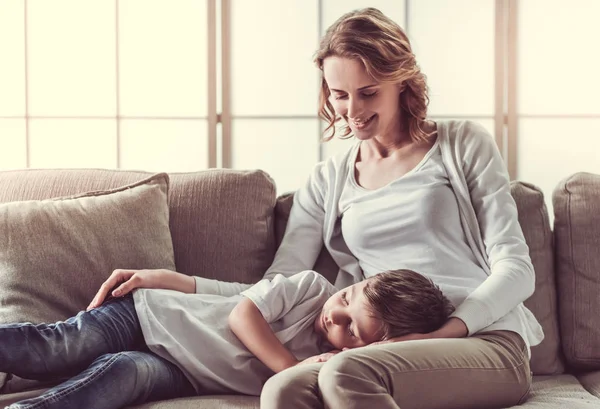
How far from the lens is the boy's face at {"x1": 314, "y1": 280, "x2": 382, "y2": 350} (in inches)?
65.8

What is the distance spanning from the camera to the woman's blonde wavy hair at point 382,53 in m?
1.91

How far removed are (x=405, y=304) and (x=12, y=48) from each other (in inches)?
101

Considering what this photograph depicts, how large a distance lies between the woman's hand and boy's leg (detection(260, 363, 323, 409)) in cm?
54

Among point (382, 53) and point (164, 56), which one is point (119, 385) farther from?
point (164, 56)

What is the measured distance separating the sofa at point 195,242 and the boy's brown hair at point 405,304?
1.00ft

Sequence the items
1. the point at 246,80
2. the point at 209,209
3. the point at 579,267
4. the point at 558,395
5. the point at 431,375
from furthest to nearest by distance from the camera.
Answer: the point at 246,80, the point at 209,209, the point at 579,267, the point at 558,395, the point at 431,375

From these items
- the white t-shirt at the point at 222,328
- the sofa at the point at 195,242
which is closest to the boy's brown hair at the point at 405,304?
the white t-shirt at the point at 222,328

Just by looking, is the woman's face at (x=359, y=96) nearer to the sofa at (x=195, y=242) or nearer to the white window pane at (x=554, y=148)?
the sofa at (x=195, y=242)

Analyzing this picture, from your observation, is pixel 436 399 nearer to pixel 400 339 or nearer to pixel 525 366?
pixel 400 339

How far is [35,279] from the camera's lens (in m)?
1.84

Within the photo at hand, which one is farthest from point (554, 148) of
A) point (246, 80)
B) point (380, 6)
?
point (246, 80)

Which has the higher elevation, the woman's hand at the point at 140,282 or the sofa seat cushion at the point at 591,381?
the woman's hand at the point at 140,282

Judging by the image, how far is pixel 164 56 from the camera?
3.46 meters

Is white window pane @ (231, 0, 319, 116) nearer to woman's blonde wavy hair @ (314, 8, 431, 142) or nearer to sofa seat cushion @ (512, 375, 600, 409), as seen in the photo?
woman's blonde wavy hair @ (314, 8, 431, 142)
